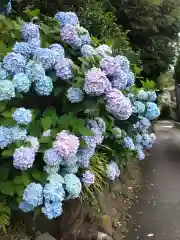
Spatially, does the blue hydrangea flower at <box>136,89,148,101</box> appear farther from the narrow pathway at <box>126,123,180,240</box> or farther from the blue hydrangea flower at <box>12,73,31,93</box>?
the narrow pathway at <box>126,123,180,240</box>

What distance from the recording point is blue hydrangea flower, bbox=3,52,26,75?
8.86 ft

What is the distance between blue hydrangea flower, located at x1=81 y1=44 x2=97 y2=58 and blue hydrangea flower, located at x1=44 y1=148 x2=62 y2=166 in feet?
2.52

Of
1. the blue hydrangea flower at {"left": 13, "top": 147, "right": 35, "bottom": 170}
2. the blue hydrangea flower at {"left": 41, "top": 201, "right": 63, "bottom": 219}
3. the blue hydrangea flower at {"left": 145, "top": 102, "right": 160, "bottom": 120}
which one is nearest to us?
the blue hydrangea flower at {"left": 13, "top": 147, "right": 35, "bottom": 170}

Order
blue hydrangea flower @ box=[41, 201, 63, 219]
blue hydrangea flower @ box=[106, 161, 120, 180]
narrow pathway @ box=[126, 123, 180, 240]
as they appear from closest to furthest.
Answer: blue hydrangea flower @ box=[41, 201, 63, 219] < blue hydrangea flower @ box=[106, 161, 120, 180] < narrow pathway @ box=[126, 123, 180, 240]

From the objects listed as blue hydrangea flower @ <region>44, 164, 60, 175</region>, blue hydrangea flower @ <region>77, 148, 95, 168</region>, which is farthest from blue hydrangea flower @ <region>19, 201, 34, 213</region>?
blue hydrangea flower @ <region>77, 148, 95, 168</region>

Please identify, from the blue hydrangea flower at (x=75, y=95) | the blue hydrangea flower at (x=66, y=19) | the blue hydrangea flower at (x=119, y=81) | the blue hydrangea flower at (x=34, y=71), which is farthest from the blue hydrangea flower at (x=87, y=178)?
the blue hydrangea flower at (x=66, y=19)

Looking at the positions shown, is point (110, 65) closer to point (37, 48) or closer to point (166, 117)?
point (37, 48)

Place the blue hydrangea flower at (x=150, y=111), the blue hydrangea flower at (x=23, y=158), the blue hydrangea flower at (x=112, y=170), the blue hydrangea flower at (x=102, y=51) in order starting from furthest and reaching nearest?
1. the blue hydrangea flower at (x=150, y=111)
2. the blue hydrangea flower at (x=112, y=170)
3. the blue hydrangea flower at (x=102, y=51)
4. the blue hydrangea flower at (x=23, y=158)

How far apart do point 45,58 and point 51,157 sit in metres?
0.62

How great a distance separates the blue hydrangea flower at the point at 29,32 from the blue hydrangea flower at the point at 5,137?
67 cm

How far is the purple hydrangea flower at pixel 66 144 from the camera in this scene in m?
2.56

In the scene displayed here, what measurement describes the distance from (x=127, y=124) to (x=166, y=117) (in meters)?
7.70

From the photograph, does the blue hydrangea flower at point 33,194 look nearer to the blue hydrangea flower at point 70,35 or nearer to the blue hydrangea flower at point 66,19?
the blue hydrangea flower at point 70,35

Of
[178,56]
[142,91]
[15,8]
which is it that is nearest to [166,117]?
[178,56]
